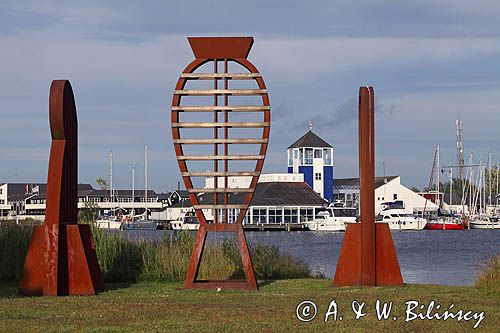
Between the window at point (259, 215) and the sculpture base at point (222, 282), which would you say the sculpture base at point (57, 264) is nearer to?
the sculpture base at point (222, 282)

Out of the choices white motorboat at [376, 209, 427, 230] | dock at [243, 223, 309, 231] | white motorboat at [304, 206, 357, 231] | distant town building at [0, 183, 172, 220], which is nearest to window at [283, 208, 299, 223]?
dock at [243, 223, 309, 231]

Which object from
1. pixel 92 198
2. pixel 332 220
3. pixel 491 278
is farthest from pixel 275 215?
pixel 491 278

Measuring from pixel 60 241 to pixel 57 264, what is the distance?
0.44 metres

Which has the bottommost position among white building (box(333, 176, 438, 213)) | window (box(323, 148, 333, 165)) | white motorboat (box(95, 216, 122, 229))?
white motorboat (box(95, 216, 122, 229))

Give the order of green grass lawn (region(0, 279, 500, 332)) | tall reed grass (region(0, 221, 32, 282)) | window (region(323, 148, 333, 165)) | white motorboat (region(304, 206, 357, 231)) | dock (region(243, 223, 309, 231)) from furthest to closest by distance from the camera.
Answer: window (region(323, 148, 333, 165)), dock (region(243, 223, 309, 231)), white motorboat (region(304, 206, 357, 231)), tall reed grass (region(0, 221, 32, 282)), green grass lawn (region(0, 279, 500, 332))

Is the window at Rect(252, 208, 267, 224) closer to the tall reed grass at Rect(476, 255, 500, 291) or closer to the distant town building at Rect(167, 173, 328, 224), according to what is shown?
the distant town building at Rect(167, 173, 328, 224)

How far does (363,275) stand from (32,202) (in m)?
107

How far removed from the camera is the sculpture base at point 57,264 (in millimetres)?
15219

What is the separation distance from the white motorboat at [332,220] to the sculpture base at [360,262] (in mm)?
70780

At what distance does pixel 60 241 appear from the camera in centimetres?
1547

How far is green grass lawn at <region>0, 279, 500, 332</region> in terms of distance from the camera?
36.6ft

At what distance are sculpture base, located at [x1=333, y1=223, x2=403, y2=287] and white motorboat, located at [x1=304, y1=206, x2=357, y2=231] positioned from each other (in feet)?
232

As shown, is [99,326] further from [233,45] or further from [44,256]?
[233,45]

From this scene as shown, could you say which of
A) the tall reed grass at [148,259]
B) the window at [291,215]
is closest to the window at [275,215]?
the window at [291,215]
